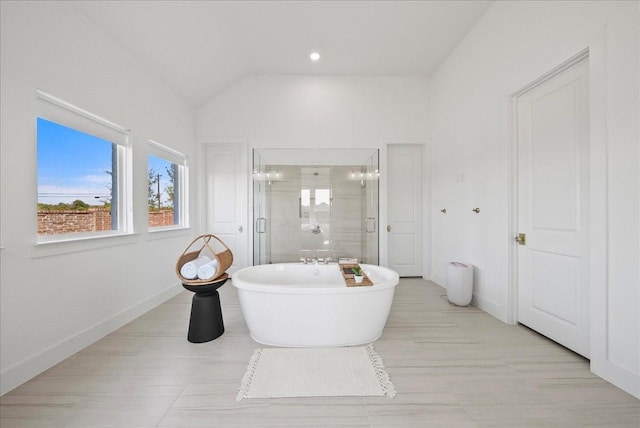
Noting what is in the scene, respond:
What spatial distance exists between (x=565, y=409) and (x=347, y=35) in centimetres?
373

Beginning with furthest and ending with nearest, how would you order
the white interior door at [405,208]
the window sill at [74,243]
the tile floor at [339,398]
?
the white interior door at [405,208] → the window sill at [74,243] → the tile floor at [339,398]

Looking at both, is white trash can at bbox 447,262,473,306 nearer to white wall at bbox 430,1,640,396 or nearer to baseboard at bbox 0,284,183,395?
white wall at bbox 430,1,640,396

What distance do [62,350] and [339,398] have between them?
1.97 meters

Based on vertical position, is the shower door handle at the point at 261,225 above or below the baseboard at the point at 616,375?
above

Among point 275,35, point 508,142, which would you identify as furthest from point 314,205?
point 508,142

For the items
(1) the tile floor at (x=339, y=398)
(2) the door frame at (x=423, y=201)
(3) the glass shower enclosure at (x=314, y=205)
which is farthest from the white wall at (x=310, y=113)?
(1) the tile floor at (x=339, y=398)

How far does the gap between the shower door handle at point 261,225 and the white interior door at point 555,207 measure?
2.88 metres

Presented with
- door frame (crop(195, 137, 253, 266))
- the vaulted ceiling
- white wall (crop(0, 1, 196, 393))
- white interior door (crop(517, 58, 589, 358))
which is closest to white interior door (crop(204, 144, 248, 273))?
door frame (crop(195, 137, 253, 266))

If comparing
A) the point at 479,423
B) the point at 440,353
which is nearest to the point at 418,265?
the point at 440,353

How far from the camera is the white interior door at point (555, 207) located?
199 centimetres

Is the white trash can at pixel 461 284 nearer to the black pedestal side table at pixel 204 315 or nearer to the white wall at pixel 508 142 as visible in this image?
the white wall at pixel 508 142

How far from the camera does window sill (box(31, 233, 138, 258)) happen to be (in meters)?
1.84

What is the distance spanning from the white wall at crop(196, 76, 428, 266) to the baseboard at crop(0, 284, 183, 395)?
2577mm

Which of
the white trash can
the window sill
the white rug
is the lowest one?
the white rug
